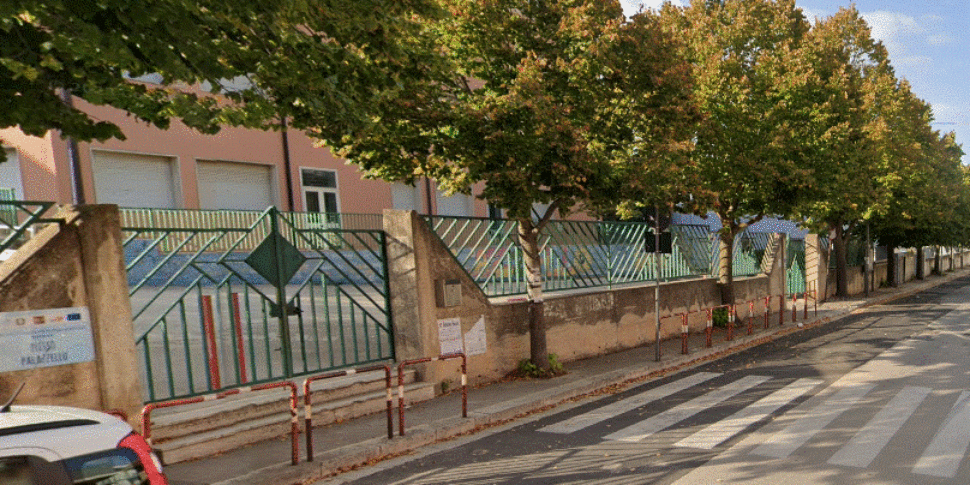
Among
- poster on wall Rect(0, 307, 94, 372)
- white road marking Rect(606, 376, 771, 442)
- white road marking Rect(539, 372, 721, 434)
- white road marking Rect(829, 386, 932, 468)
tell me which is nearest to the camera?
poster on wall Rect(0, 307, 94, 372)

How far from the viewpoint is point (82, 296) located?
253 inches

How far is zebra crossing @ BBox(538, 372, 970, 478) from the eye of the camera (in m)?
6.38

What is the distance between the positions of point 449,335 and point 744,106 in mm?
11654

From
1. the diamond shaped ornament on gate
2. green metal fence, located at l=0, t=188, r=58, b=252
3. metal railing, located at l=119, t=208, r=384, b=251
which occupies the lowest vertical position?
the diamond shaped ornament on gate

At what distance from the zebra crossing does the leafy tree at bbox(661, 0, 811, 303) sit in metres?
6.78

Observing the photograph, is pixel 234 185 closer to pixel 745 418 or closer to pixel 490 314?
pixel 490 314

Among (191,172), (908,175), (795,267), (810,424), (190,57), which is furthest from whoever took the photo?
(908,175)

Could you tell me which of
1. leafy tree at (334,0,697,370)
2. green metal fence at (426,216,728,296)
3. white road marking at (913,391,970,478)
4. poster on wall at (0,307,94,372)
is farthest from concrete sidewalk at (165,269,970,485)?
white road marking at (913,391,970,478)

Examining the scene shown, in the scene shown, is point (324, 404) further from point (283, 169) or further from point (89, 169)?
point (283, 169)

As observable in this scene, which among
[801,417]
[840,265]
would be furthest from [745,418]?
[840,265]

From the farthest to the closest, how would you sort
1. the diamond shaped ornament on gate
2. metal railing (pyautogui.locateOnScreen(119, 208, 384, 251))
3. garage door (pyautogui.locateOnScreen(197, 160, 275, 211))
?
garage door (pyautogui.locateOnScreen(197, 160, 275, 211))
metal railing (pyautogui.locateOnScreen(119, 208, 384, 251))
the diamond shaped ornament on gate

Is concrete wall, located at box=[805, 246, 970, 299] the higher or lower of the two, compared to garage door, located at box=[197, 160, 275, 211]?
lower

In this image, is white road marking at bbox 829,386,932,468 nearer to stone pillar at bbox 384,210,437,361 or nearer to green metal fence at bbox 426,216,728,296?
green metal fence at bbox 426,216,728,296

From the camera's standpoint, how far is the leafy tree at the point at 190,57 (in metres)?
4.62
